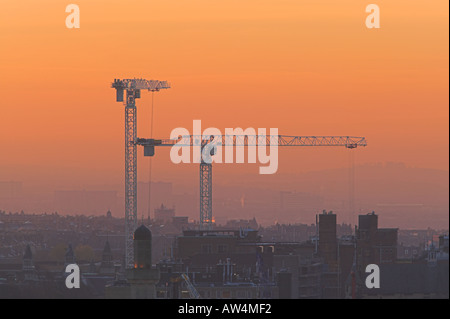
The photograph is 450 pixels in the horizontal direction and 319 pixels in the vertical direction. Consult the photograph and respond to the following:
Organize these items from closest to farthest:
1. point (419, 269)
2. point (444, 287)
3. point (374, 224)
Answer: point (444, 287) < point (419, 269) < point (374, 224)

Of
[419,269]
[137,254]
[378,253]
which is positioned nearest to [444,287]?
[419,269]

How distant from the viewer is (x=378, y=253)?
7451 inches

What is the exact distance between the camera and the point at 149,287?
143750 millimetres
